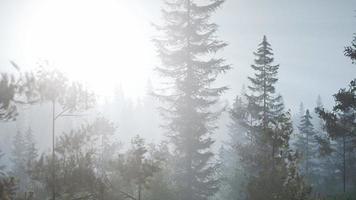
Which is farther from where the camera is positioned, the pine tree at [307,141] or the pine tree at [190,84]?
the pine tree at [307,141]

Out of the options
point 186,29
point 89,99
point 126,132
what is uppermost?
point 186,29

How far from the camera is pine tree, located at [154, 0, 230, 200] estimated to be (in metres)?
24.7

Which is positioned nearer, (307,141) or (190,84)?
(190,84)

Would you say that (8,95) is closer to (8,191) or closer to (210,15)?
(8,191)

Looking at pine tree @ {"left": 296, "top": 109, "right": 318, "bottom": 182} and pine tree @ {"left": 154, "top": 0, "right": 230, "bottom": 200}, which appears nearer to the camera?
pine tree @ {"left": 154, "top": 0, "right": 230, "bottom": 200}

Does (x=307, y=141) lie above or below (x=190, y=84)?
below

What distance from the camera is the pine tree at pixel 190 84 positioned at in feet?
81.1

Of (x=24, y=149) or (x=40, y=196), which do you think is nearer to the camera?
(x=40, y=196)

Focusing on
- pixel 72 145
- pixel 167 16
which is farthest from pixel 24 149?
pixel 72 145

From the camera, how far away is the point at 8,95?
10.9 meters

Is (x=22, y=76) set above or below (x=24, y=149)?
above

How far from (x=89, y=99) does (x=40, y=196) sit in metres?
6.57

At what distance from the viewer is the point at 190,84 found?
2475 centimetres

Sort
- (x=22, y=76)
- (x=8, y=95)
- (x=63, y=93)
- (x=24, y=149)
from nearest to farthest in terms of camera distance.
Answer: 1. (x=8, y=95)
2. (x=22, y=76)
3. (x=63, y=93)
4. (x=24, y=149)
